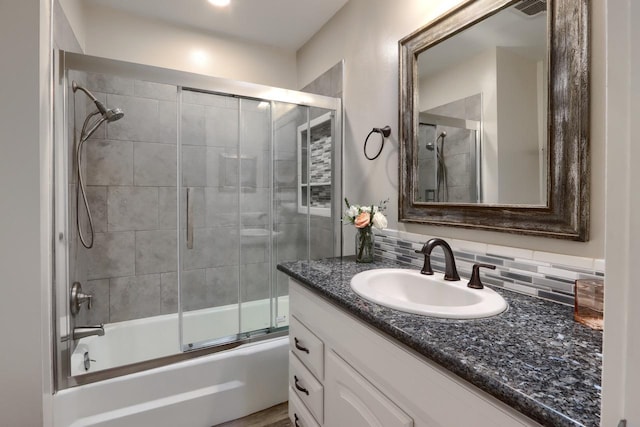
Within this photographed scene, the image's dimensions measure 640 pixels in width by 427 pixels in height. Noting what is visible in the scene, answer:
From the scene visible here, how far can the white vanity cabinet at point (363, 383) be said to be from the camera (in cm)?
62

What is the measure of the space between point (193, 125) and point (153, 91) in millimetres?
614

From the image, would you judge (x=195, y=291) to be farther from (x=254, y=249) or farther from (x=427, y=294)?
(x=427, y=294)

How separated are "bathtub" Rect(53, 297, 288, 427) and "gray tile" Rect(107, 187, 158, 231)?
75 centimetres

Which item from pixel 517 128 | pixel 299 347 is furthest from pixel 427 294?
pixel 517 128

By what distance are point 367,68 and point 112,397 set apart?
86.5 inches

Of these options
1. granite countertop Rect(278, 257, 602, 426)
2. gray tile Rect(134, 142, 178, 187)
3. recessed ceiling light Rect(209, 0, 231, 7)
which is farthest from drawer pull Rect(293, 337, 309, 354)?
recessed ceiling light Rect(209, 0, 231, 7)

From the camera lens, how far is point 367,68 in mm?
1834

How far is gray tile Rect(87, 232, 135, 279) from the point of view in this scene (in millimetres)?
2070

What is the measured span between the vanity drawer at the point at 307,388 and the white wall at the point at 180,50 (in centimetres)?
216

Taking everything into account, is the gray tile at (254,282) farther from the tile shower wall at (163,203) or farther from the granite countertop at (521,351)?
the granite countertop at (521,351)

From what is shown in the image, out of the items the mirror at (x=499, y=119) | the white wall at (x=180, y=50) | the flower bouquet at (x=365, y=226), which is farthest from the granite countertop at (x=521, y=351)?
the white wall at (x=180, y=50)

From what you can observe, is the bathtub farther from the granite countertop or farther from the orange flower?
the granite countertop
